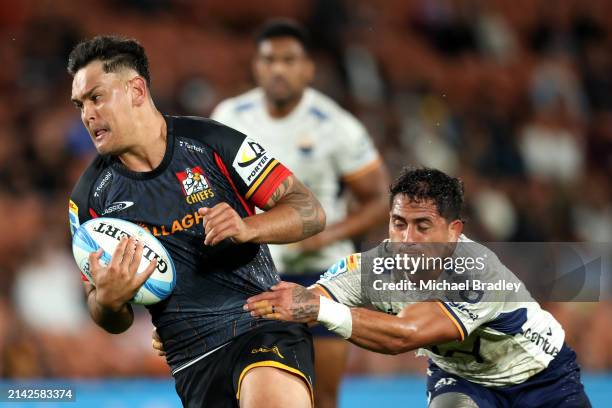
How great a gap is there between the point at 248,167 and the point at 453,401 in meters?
1.37

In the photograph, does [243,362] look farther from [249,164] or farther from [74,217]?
[74,217]

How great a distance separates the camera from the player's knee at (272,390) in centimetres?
368

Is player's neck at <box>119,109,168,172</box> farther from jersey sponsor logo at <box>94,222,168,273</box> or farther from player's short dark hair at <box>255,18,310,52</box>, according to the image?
player's short dark hair at <box>255,18,310,52</box>

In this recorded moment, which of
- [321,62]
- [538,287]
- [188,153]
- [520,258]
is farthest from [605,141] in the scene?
[188,153]

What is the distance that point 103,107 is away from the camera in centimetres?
394

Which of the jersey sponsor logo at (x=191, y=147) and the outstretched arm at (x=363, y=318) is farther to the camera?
the jersey sponsor logo at (x=191, y=147)

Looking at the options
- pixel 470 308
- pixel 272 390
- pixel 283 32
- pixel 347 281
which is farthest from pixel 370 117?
pixel 272 390

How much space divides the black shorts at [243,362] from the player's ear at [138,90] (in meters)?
0.97

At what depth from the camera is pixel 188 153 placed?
13.2 ft

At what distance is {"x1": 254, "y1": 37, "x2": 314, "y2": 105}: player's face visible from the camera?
618 centimetres

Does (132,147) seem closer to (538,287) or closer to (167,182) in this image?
(167,182)

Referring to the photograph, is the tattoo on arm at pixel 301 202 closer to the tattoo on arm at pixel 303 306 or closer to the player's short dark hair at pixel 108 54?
the tattoo on arm at pixel 303 306

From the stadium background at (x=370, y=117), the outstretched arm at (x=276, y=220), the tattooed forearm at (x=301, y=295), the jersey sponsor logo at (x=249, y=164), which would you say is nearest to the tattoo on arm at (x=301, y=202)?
the outstretched arm at (x=276, y=220)

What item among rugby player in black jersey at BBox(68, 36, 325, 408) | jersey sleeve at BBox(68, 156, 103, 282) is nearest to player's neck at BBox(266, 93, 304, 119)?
rugby player in black jersey at BBox(68, 36, 325, 408)
